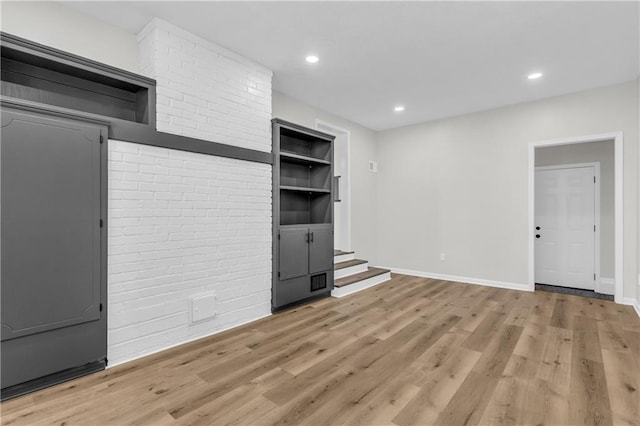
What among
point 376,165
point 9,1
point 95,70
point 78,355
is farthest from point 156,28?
point 376,165

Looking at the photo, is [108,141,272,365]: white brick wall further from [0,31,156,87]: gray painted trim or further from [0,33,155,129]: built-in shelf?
[0,31,156,87]: gray painted trim

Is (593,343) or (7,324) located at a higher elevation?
(7,324)

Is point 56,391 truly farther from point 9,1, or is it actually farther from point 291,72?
point 291,72

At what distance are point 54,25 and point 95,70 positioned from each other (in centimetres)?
50

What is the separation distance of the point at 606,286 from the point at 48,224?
7068 millimetres

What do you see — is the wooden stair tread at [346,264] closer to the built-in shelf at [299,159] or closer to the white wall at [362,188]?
the white wall at [362,188]

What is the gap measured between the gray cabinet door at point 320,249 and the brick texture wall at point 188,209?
27.6 inches

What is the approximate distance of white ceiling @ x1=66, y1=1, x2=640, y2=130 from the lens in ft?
8.63

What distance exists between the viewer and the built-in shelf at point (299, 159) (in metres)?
3.93

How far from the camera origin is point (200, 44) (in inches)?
120

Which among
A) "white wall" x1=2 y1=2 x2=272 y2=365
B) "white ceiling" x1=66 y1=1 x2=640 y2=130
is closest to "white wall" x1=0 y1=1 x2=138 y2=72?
"white wall" x1=2 y1=2 x2=272 y2=365

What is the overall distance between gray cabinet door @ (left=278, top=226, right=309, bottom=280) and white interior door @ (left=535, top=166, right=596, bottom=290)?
436 centimetres

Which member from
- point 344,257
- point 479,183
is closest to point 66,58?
point 344,257

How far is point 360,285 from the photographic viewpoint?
15.9ft
